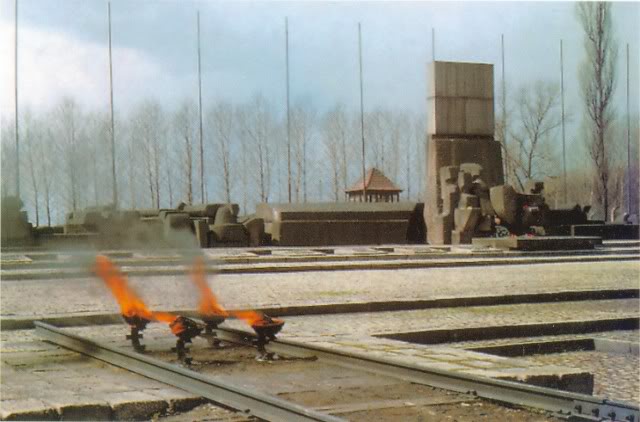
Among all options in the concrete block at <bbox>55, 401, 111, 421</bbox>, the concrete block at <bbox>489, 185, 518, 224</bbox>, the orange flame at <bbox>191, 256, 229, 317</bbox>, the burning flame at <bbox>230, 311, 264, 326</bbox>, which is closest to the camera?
the concrete block at <bbox>55, 401, 111, 421</bbox>

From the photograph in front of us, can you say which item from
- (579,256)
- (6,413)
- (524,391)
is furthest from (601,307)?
(579,256)

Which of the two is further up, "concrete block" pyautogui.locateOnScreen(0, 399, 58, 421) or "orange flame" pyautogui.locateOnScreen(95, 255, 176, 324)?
"orange flame" pyautogui.locateOnScreen(95, 255, 176, 324)

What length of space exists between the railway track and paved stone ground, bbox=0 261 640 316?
4396mm

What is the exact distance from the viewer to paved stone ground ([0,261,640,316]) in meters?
13.4

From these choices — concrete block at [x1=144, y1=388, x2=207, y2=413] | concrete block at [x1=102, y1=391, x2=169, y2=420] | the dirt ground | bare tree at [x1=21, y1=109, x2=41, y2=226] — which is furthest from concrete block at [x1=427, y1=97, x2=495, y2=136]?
concrete block at [x1=102, y1=391, x2=169, y2=420]

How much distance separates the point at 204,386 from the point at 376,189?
44165 mm

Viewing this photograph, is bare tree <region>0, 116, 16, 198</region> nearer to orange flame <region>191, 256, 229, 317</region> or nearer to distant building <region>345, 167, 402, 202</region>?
orange flame <region>191, 256, 229, 317</region>

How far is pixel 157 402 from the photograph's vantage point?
Result: 18.7ft

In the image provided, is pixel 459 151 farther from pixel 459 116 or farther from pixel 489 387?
pixel 489 387

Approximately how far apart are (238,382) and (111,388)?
93 cm

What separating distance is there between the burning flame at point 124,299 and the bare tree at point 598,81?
41.4 metres

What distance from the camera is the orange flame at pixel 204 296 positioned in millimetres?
8586

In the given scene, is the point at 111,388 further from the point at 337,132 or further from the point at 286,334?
the point at 337,132

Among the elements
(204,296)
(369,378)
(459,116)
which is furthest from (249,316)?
(459,116)
